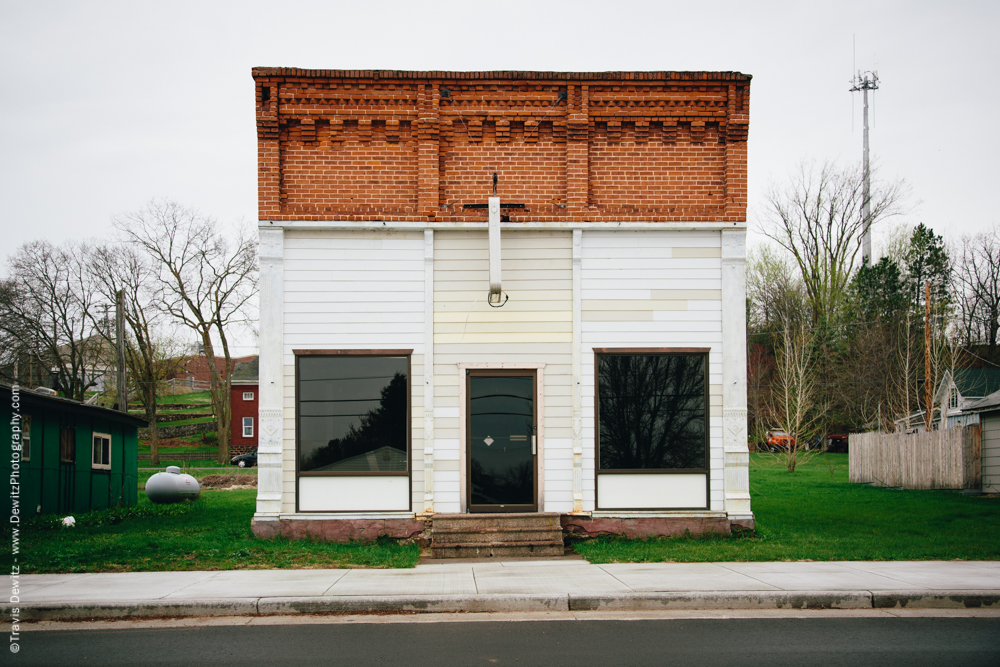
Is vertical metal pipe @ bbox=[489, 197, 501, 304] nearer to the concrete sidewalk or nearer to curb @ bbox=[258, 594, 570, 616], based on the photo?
the concrete sidewalk

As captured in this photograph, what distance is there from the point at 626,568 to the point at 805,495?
12547mm

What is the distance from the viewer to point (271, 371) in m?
11.8

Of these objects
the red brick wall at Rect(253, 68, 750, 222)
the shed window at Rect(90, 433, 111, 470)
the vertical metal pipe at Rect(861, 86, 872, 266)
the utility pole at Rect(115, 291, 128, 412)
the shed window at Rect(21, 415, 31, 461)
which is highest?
the vertical metal pipe at Rect(861, 86, 872, 266)

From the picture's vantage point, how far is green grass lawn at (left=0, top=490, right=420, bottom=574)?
10.1 m

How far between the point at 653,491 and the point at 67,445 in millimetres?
12605

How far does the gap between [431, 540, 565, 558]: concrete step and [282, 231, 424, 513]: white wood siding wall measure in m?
1.44

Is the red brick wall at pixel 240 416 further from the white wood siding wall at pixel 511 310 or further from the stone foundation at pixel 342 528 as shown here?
the white wood siding wall at pixel 511 310

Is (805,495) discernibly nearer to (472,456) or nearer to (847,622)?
(472,456)

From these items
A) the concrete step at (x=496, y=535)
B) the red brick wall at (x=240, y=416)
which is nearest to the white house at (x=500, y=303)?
the concrete step at (x=496, y=535)

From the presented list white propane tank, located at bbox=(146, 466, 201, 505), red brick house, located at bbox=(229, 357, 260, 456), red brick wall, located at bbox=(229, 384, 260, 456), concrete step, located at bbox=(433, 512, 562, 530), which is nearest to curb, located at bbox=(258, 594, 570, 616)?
concrete step, located at bbox=(433, 512, 562, 530)

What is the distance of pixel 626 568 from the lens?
9.74 metres

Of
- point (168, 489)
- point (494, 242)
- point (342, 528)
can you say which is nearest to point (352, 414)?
point (342, 528)

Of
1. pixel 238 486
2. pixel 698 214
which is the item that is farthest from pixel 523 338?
pixel 238 486

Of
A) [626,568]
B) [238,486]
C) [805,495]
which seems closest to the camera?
[626,568]
